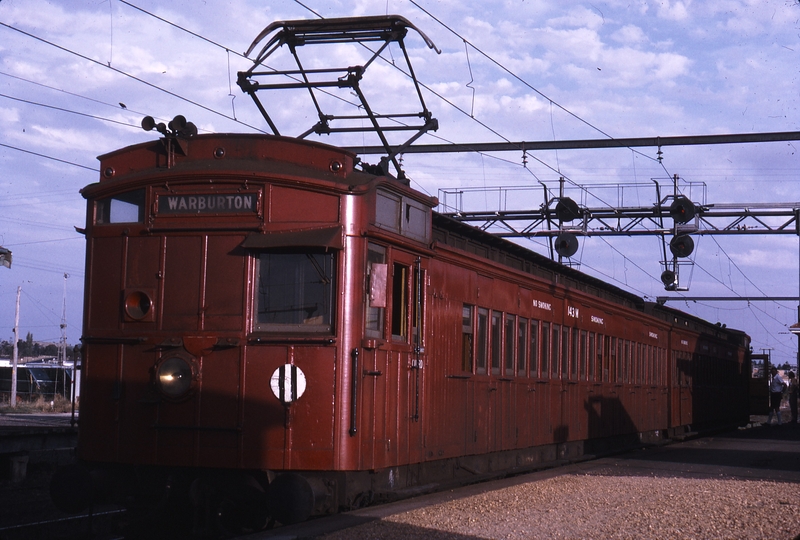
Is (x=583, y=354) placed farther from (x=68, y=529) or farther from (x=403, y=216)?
(x=68, y=529)

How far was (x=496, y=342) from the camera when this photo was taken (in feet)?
39.7

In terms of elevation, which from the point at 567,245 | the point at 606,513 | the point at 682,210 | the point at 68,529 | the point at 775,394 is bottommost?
the point at 68,529

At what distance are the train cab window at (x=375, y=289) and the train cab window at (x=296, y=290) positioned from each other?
1.26ft

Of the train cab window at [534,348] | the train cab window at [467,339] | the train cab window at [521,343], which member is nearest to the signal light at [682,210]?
the train cab window at [534,348]

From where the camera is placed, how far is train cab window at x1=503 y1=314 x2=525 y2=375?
41.1ft

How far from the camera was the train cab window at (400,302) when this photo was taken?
8766 mm

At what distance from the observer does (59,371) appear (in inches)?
2066

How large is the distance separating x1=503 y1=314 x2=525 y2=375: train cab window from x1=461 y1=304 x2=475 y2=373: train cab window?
4.45 ft

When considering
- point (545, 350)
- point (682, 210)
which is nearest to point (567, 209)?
point (682, 210)

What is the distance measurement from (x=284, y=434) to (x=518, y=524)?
2.14 metres

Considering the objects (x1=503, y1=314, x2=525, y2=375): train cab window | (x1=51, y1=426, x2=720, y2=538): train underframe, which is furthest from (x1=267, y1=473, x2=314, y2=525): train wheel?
(x1=503, y1=314, x2=525, y2=375): train cab window

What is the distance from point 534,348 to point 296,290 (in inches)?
262

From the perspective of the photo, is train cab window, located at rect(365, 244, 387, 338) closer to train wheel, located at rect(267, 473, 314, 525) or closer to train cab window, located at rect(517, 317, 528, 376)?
train wheel, located at rect(267, 473, 314, 525)

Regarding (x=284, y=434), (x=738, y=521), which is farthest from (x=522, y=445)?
(x=284, y=434)
